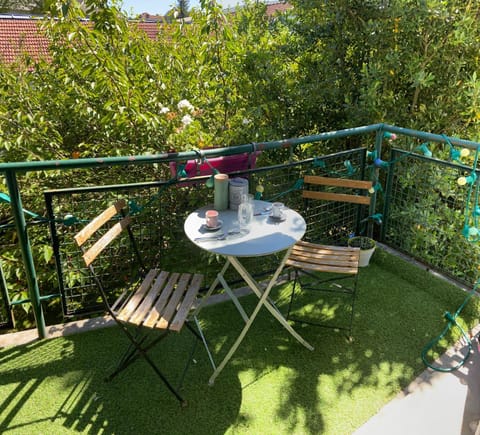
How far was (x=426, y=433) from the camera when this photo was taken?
230 centimetres

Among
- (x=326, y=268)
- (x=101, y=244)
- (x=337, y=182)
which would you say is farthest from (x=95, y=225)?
(x=337, y=182)

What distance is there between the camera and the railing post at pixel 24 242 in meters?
2.56

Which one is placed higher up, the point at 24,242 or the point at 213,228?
the point at 213,228

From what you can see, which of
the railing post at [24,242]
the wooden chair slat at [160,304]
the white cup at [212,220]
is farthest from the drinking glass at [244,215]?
the railing post at [24,242]

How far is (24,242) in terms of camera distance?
270 centimetres

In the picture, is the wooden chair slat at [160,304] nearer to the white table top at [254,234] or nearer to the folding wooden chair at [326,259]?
the white table top at [254,234]

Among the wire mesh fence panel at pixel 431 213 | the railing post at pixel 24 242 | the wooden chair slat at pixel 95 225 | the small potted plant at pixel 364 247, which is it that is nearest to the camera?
the wooden chair slat at pixel 95 225

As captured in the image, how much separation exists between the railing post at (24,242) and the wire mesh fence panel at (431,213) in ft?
10.4

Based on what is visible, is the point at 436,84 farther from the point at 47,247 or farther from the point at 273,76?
the point at 47,247

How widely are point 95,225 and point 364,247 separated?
2.54 m

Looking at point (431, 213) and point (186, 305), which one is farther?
point (431, 213)

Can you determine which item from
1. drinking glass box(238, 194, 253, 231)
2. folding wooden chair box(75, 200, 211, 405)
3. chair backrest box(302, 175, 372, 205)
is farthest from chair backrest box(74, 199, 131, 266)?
chair backrest box(302, 175, 372, 205)

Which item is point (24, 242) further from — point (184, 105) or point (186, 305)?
point (184, 105)

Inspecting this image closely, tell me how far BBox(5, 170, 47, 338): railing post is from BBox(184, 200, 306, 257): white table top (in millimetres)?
1082
